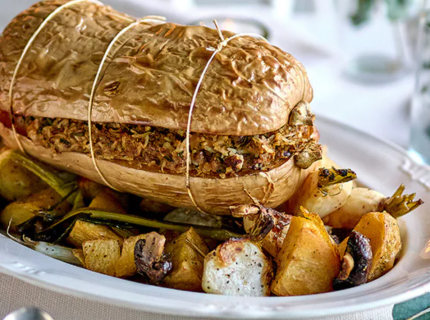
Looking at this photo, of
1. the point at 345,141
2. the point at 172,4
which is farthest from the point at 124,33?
the point at 172,4

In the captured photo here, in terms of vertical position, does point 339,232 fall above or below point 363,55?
above

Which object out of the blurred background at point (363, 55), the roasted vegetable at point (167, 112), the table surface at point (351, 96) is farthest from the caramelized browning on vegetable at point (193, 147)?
the blurred background at point (363, 55)

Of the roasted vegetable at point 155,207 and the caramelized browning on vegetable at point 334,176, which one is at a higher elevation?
the caramelized browning on vegetable at point 334,176

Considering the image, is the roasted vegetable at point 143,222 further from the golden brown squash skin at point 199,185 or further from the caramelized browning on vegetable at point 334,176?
the caramelized browning on vegetable at point 334,176

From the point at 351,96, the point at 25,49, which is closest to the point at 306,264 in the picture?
the point at 25,49

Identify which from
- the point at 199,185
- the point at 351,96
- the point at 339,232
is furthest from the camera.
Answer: the point at 351,96

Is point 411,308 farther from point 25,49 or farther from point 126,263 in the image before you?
A: point 25,49
